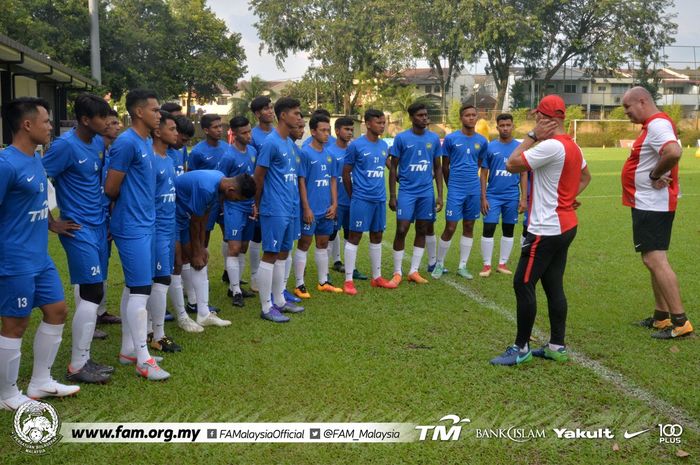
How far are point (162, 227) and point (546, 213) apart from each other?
316 cm

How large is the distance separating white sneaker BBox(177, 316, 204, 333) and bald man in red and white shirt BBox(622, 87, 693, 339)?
4.22m

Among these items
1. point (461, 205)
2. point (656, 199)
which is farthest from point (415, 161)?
point (656, 199)

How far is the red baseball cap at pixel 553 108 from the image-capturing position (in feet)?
16.7

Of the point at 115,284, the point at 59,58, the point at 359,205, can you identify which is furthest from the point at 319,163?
the point at 59,58

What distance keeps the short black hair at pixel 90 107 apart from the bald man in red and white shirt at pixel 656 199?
450 centimetres

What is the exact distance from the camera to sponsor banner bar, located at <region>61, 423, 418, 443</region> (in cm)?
401

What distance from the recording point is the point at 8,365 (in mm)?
4285

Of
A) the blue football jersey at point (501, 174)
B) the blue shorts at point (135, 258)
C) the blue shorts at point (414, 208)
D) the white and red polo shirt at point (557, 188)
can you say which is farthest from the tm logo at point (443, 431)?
the blue football jersey at point (501, 174)

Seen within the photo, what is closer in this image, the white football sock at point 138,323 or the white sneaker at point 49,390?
the white sneaker at point 49,390

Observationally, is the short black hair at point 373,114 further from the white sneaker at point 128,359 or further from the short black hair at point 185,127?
the white sneaker at point 128,359

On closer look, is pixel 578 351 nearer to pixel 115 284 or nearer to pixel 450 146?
pixel 450 146

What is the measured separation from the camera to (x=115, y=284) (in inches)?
328

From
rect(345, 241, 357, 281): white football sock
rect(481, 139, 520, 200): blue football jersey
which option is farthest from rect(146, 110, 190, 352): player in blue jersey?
rect(481, 139, 520, 200): blue football jersey

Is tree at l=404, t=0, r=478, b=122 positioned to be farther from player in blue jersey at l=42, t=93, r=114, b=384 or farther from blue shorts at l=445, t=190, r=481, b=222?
player in blue jersey at l=42, t=93, r=114, b=384
